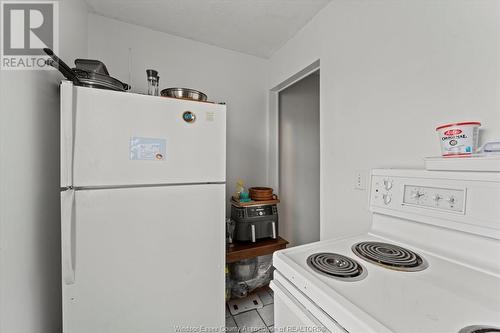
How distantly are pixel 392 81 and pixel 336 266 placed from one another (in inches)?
38.1

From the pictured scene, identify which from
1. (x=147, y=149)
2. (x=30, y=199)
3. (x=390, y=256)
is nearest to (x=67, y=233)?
(x=30, y=199)

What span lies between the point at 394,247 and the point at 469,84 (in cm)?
70

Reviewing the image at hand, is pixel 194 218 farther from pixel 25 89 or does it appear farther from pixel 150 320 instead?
pixel 25 89

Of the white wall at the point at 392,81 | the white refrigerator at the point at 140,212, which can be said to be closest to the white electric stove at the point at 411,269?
the white wall at the point at 392,81

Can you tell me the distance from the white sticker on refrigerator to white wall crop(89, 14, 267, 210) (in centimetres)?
93

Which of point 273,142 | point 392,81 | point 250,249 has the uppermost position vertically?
point 392,81

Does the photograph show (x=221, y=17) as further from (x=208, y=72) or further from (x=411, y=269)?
(x=411, y=269)

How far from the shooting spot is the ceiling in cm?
144


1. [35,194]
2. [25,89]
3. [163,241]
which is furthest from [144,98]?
[163,241]

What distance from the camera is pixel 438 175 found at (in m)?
0.73

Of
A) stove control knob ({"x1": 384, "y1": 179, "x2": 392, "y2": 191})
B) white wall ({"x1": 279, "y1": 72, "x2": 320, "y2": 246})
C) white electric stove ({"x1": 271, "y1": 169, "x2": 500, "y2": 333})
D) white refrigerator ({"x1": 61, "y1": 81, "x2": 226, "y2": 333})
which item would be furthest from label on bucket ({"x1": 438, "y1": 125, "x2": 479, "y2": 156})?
white wall ({"x1": 279, "y1": 72, "x2": 320, "y2": 246})

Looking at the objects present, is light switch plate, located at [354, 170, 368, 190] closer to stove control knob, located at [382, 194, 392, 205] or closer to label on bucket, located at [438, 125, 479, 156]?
stove control knob, located at [382, 194, 392, 205]

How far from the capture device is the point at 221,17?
1583 mm

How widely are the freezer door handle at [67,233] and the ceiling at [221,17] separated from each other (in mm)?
1452
